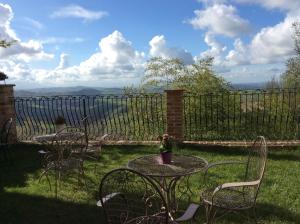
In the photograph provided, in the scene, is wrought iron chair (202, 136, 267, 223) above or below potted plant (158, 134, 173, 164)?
below

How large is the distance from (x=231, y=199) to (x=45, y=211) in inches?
86.4

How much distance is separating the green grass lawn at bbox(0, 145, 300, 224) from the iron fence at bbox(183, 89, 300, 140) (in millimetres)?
1292

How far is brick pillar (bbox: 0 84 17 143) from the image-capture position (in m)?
9.05

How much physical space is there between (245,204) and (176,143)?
4.51 metres

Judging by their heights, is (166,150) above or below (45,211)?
above

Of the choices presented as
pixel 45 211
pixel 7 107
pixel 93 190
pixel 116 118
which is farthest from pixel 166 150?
pixel 7 107

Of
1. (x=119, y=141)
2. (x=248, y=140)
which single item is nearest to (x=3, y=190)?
(x=119, y=141)

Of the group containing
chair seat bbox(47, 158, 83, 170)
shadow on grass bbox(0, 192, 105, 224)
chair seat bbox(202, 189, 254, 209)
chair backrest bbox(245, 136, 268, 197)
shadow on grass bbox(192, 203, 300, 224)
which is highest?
chair backrest bbox(245, 136, 268, 197)

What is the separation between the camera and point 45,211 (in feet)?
15.6

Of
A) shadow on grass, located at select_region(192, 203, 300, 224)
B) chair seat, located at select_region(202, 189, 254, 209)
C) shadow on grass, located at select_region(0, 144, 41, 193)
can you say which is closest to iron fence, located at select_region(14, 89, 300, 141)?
shadow on grass, located at select_region(0, 144, 41, 193)

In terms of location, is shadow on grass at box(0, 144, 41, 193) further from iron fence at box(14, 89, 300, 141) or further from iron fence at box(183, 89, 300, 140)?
iron fence at box(183, 89, 300, 140)

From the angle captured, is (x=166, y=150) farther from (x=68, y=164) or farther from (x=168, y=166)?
(x=68, y=164)

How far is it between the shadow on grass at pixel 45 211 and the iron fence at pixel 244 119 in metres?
4.25

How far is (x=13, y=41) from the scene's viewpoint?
8.55 m
